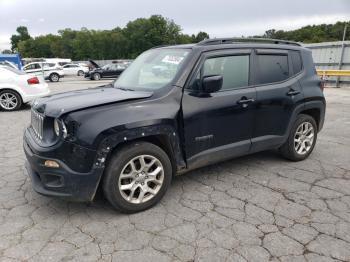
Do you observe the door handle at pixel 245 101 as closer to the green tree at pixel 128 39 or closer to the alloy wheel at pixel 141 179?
the alloy wheel at pixel 141 179

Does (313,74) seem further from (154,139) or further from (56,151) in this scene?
(56,151)

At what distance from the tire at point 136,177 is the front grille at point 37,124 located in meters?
0.83

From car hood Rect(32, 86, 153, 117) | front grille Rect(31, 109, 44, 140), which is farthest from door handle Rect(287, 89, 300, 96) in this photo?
front grille Rect(31, 109, 44, 140)

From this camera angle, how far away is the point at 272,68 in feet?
14.4

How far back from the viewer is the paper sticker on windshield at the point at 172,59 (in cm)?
378

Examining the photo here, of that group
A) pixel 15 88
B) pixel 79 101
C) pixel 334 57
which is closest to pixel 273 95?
pixel 79 101

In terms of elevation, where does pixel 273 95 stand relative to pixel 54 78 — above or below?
above

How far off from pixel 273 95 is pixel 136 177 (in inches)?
85.1

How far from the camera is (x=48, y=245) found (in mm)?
2861

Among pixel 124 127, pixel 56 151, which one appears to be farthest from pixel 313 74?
pixel 56 151

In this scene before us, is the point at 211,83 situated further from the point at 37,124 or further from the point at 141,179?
the point at 37,124

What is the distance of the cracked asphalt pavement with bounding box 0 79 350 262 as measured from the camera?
2752 millimetres

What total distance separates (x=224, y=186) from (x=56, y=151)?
2.07m

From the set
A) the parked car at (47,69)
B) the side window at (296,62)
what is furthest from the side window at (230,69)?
the parked car at (47,69)
